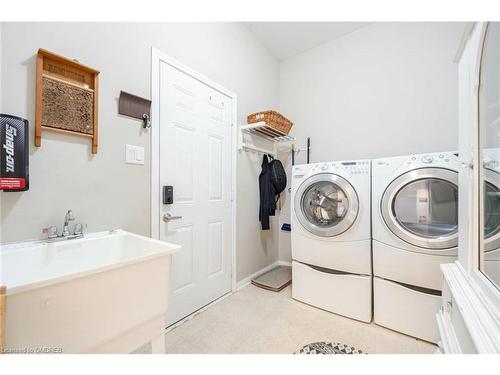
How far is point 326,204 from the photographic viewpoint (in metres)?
2.05

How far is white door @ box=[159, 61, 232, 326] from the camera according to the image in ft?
5.65

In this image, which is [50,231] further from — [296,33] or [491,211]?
[296,33]

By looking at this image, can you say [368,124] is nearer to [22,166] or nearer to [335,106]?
[335,106]

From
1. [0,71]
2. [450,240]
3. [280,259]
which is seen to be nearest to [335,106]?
[450,240]

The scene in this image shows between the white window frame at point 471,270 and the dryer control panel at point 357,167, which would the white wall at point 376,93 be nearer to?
the dryer control panel at point 357,167

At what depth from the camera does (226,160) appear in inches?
88.5

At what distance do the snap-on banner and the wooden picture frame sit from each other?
83mm

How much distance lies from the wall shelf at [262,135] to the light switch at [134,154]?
108cm

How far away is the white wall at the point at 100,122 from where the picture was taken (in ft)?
3.45

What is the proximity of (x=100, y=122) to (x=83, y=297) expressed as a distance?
1.01 metres

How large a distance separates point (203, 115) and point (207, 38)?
0.71 metres

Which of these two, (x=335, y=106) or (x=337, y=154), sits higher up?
(x=335, y=106)

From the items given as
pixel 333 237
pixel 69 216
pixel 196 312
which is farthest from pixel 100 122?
pixel 333 237
